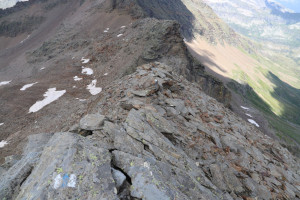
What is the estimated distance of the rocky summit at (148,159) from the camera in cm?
652

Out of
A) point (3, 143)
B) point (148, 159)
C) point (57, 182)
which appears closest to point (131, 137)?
point (148, 159)

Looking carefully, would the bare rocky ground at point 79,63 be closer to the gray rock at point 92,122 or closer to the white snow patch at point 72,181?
the gray rock at point 92,122

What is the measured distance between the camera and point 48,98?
3319 centimetres

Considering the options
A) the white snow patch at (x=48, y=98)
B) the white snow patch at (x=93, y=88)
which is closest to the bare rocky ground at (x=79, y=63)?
the white snow patch at (x=93, y=88)

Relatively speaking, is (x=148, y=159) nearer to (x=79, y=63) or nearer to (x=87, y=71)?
(x=87, y=71)

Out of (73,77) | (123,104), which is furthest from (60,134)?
(73,77)

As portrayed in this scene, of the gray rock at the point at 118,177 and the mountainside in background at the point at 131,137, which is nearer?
the gray rock at the point at 118,177

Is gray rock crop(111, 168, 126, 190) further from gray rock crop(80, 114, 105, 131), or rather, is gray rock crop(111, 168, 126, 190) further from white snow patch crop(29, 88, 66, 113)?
white snow patch crop(29, 88, 66, 113)

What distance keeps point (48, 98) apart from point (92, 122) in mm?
26809

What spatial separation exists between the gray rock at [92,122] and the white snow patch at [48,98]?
24.0 metres

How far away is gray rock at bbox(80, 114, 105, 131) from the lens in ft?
34.6

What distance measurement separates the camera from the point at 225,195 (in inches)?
384

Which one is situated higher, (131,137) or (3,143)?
(131,137)

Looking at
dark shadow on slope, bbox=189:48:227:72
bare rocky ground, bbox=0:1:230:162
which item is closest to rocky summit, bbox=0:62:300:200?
bare rocky ground, bbox=0:1:230:162
